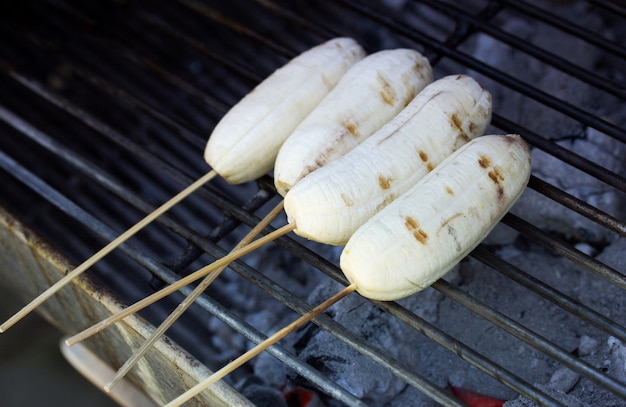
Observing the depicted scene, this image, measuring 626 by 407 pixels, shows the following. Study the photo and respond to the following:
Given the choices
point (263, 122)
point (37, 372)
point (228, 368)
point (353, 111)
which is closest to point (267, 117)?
point (263, 122)

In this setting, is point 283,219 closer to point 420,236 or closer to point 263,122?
point 263,122

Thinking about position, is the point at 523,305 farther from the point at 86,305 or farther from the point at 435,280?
the point at 86,305

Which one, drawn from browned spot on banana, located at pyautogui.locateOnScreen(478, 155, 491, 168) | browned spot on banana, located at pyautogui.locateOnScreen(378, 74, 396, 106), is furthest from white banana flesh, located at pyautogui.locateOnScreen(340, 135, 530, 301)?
browned spot on banana, located at pyautogui.locateOnScreen(378, 74, 396, 106)

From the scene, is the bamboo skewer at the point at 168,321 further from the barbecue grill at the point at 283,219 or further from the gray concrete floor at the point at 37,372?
the gray concrete floor at the point at 37,372

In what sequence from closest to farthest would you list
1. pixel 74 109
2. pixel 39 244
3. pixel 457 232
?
pixel 457 232, pixel 39 244, pixel 74 109

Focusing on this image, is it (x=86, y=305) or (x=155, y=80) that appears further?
(x=155, y=80)

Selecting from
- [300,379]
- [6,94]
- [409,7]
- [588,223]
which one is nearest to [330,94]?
[300,379]

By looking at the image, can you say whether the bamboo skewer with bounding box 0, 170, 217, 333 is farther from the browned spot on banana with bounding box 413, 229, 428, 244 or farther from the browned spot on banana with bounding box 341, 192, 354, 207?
the browned spot on banana with bounding box 413, 229, 428, 244
